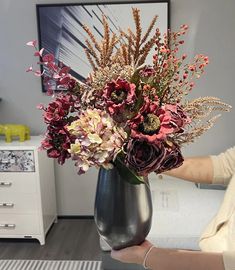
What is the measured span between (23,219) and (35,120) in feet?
2.72

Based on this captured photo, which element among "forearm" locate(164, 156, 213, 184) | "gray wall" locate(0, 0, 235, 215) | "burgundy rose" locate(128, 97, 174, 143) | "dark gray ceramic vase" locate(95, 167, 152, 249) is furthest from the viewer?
"gray wall" locate(0, 0, 235, 215)

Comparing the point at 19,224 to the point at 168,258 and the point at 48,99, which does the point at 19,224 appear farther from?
the point at 168,258

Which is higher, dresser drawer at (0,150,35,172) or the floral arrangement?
the floral arrangement

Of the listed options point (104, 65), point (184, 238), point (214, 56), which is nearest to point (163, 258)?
point (104, 65)

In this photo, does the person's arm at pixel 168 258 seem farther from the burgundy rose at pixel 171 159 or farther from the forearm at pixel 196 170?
the forearm at pixel 196 170

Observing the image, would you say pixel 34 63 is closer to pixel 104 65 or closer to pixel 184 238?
pixel 184 238

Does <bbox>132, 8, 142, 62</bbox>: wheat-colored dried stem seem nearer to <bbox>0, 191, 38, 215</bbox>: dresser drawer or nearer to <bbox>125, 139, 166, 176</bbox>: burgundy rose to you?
<bbox>125, 139, 166, 176</bbox>: burgundy rose

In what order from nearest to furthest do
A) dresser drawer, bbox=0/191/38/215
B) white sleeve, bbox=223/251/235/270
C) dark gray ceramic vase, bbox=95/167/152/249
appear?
dark gray ceramic vase, bbox=95/167/152/249
white sleeve, bbox=223/251/235/270
dresser drawer, bbox=0/191/38/215

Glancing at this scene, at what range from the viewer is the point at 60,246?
2527 mm

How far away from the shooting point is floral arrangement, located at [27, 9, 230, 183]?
693 mm

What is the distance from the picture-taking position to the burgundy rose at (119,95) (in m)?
0.69

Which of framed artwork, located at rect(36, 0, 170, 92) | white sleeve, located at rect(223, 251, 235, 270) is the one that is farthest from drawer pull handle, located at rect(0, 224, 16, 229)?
white sleeve, located at rect(223, 251, 235, 270)

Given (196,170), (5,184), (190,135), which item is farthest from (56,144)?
(5,184)

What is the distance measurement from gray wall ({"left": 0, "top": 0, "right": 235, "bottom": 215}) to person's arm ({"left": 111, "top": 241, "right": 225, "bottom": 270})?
191cm
